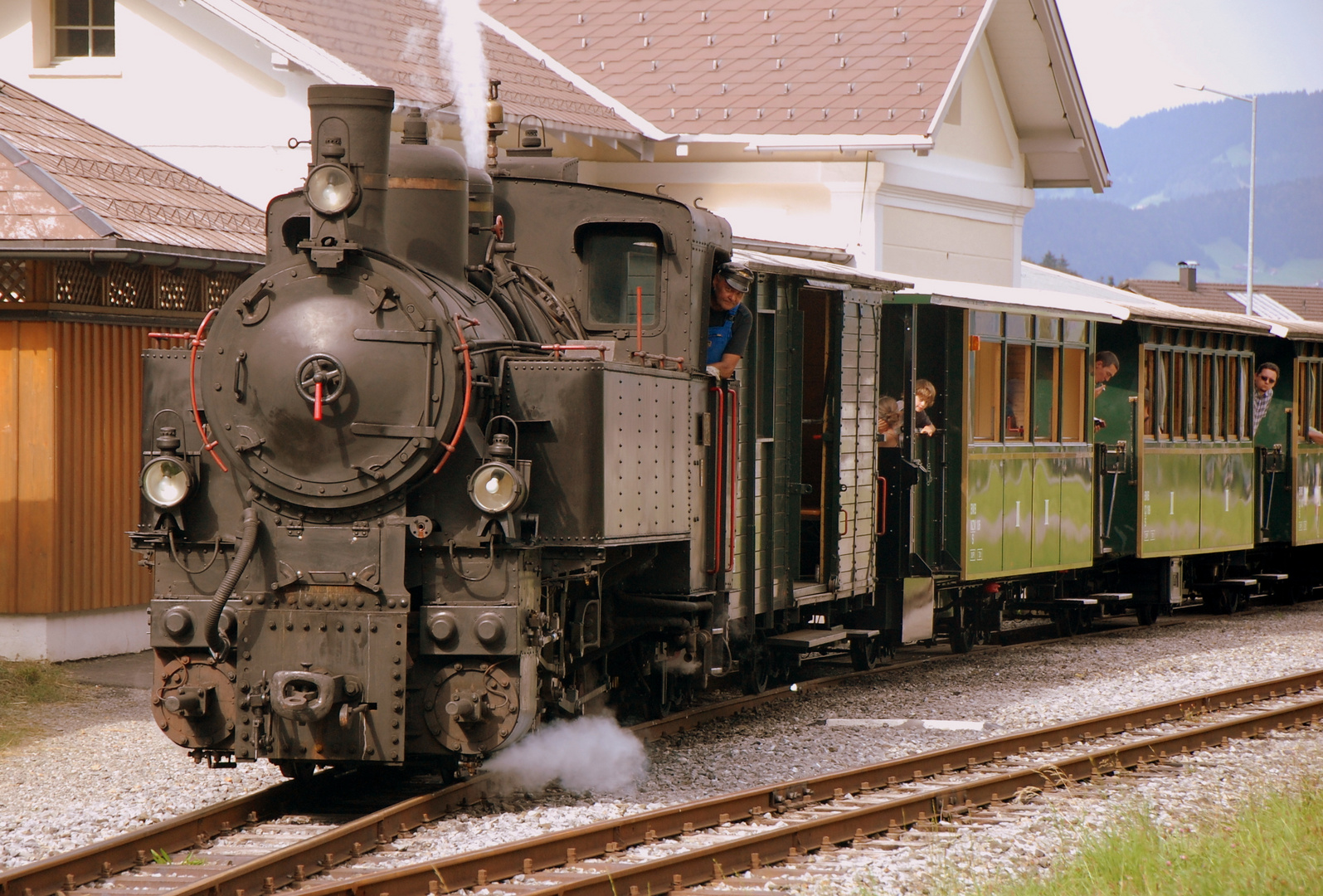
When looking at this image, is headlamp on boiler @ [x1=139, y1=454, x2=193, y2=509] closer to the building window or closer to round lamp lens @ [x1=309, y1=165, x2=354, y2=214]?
round lamp lens @ [x1=309, y1=165, x2=354, y2=214]

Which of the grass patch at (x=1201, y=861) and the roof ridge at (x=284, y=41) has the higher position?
the roof ridge at (x=284, y=41)

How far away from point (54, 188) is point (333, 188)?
4.75 meters

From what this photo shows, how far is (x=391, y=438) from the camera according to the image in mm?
6859

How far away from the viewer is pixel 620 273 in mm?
8219

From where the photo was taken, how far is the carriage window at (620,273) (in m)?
8.16

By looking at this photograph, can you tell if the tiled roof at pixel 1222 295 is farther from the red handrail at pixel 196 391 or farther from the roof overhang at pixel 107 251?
the red handrail at pixel 196 391

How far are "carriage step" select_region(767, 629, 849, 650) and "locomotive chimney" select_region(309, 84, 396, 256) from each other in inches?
183

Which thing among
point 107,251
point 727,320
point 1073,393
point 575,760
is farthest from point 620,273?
point 1073,393

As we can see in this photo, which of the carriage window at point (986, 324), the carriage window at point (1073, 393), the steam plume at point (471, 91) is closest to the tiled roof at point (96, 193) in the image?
the steam plume at point (471, 91)

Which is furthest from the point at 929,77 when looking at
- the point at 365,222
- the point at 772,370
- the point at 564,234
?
the point at 365,222

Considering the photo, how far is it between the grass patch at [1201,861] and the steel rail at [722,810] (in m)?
1.21

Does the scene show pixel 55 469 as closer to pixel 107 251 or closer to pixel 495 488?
pixel 107 251

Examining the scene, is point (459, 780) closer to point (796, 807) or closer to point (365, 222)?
point (796, 807)

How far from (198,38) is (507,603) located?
9.00 metres
